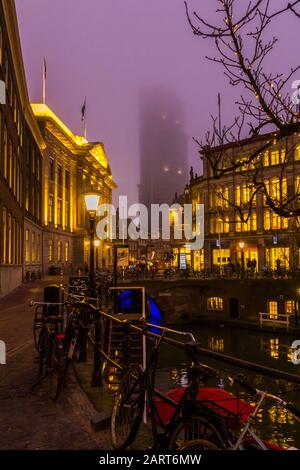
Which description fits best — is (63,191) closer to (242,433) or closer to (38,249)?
(38,249)

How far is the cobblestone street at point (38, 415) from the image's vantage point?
195 inches

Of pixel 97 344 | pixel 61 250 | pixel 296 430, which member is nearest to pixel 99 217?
pixel 61 250

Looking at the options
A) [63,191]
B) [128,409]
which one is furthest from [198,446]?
[63,191]

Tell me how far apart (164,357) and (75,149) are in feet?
172

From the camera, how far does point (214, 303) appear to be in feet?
152

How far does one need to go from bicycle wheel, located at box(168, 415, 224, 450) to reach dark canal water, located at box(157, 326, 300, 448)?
8.38 m

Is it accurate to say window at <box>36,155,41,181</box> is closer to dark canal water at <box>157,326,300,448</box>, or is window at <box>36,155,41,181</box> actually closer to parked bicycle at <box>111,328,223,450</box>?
dark canal water at <box>157,326,300,448</box>

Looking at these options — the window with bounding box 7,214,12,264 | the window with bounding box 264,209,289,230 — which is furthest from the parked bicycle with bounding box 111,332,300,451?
the window with bounding box 264,209,289,230

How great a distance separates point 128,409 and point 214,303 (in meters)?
42.7

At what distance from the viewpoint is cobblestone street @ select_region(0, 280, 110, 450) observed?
495cm

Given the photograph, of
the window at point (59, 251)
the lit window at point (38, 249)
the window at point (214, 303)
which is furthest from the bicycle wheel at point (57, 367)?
the window at point (59, 251)

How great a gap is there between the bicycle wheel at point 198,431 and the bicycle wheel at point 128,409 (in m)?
0.81

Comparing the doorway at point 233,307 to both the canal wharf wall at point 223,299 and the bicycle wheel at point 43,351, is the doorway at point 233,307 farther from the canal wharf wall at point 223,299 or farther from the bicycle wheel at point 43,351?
the bicycle wheel at point 43,351
